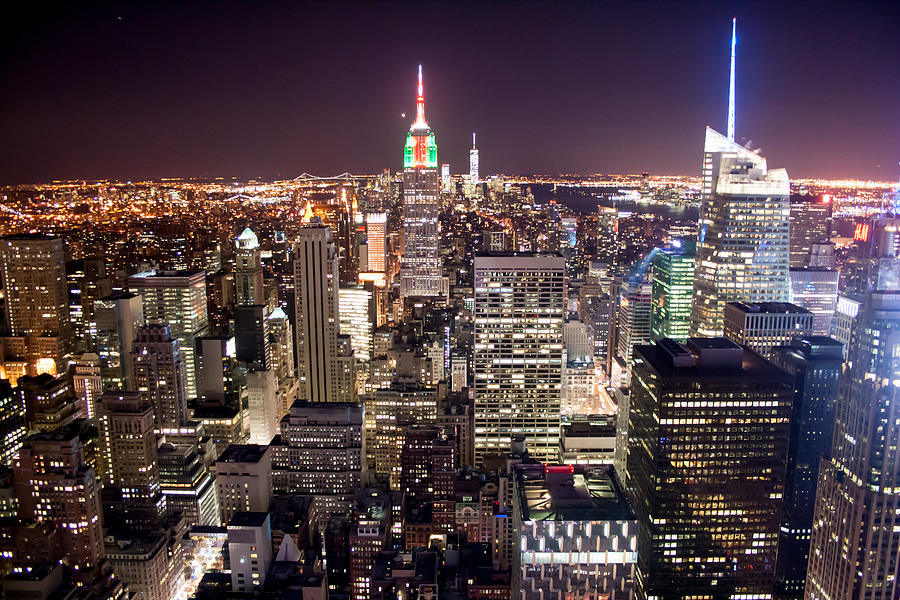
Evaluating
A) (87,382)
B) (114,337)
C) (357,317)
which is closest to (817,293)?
(357,317)

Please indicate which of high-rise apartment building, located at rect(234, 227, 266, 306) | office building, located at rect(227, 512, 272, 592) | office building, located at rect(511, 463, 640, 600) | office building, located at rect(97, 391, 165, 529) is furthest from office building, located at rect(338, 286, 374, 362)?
office building, located at rect(511, 463, 640, 600)

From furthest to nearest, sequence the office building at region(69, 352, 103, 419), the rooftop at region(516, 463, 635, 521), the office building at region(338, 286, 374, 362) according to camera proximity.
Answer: the office building at region(338, 286, 374, 362), the office building at region(69, 352, 103, 419), the rooftop at region(516, 463, 635, 521)

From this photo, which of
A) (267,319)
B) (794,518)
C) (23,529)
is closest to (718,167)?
(794,518)

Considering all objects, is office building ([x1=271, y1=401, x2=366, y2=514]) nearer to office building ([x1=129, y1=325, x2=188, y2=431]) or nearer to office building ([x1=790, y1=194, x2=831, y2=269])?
office building ([x1=129, y1=325, x2=188, y2=431])

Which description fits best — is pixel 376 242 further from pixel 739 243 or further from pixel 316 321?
pixel 739 243

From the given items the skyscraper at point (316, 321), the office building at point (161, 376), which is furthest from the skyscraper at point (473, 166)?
the office building at point (161, 376)

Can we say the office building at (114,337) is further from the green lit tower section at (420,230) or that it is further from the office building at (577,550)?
the office building at (577,550)

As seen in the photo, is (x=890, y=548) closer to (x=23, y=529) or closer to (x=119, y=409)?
(x=23, y=529)
